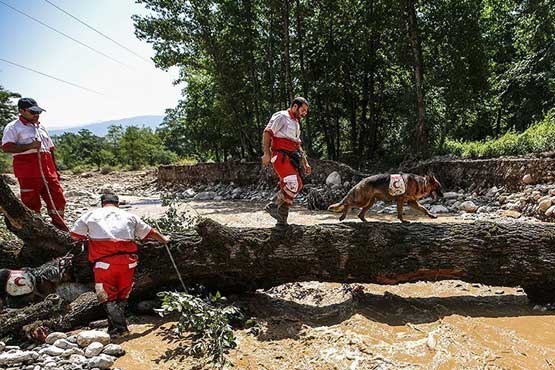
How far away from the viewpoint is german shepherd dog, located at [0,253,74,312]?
4.31 meters

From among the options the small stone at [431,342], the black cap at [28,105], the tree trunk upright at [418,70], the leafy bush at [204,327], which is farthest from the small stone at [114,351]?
the tree trunk upright at [418,70]

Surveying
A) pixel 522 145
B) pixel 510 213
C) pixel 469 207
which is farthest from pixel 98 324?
pixel 522 145

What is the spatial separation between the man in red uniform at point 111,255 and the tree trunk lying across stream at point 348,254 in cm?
54

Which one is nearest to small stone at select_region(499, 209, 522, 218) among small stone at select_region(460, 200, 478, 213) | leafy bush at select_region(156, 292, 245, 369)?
small stone at select_region(460, 200, 478, 213)

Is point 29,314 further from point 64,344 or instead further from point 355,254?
point 355,254

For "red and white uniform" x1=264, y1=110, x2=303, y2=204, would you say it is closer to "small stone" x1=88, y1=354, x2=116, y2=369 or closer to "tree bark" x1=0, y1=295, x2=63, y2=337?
"small stone" x1=88, y1=354, x2=116, y2=369

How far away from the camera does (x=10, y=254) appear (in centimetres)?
495

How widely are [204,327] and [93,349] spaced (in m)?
1.00

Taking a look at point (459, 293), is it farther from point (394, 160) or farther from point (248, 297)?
point (394, 160)

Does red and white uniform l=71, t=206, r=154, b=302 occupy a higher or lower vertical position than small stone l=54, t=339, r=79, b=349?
higher

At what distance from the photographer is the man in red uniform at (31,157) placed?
5.30m

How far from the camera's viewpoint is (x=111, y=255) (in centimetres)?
404

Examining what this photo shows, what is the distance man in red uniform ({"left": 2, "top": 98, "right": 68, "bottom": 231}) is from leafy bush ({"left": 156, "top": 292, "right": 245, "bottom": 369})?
276 centimetres

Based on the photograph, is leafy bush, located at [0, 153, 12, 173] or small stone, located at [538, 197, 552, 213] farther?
leafy bush, located at [0, 153, 12, 173]
